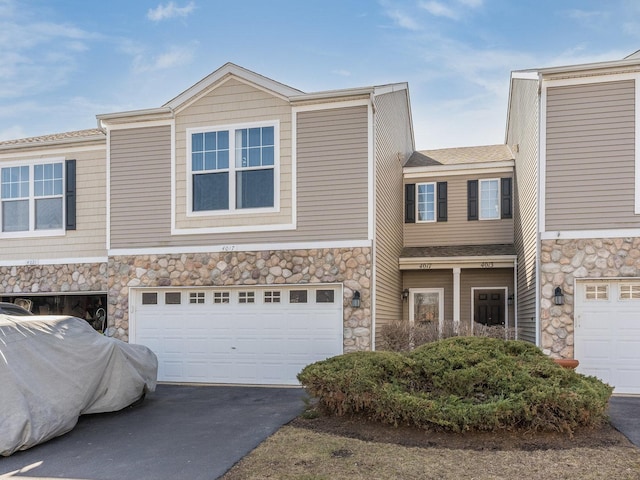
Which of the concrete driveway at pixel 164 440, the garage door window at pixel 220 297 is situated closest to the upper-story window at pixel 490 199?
the garage door window at pixel 220 297

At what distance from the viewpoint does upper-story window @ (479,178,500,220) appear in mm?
13961

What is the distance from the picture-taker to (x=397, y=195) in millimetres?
13648

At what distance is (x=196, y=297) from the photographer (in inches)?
444

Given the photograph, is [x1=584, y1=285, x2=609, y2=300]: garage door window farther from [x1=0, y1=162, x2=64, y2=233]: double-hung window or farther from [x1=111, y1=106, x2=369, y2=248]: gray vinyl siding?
[x1=0, y1=162, x2=64, y2=233]: double-hung window

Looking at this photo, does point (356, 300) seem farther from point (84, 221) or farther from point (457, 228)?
point (84, 221)

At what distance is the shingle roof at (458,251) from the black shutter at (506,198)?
2.73 ft

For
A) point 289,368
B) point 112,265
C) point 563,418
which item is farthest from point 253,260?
point 563,418

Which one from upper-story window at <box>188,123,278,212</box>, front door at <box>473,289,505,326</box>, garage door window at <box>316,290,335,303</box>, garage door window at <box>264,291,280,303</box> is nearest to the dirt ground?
garage door window at <box>316,290,335,303</box>

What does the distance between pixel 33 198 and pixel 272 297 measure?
20.9 feet

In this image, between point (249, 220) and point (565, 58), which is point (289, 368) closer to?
point (249, 220)

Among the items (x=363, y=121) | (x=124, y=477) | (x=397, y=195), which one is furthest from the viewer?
(x=397, y=195)

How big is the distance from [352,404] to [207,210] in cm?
562

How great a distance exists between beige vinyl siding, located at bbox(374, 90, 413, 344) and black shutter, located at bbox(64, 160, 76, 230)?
7036 millimetres

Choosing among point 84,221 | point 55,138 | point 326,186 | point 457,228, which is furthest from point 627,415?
point 55,138
